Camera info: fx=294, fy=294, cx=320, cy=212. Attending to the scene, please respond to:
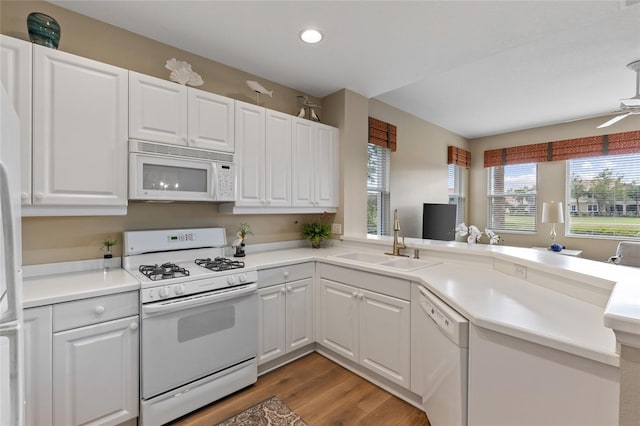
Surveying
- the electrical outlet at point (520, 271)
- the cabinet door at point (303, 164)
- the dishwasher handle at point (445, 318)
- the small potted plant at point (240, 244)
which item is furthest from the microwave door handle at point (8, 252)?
the electrical outlet at point (520, 271)

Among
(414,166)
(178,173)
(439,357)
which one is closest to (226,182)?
(178,173)

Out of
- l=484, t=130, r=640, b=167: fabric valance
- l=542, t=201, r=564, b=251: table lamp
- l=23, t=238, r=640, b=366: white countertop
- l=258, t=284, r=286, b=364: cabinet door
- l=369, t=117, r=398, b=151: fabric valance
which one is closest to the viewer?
l=23, t=238, r=640, b=366: white countertop

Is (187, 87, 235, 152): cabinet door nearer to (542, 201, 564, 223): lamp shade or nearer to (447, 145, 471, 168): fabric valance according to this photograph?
(447, 145, 471, 168): fabric valance

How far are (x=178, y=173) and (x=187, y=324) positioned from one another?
1.06m

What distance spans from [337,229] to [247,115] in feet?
4.94

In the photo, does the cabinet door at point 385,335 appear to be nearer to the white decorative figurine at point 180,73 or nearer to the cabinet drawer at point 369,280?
the cabinet drawer at point 369,280

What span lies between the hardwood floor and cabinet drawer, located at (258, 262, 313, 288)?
74cm

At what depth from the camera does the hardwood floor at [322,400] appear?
1864 millimetres

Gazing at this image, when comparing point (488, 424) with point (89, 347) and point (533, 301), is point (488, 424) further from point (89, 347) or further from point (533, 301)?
point (89, 347)

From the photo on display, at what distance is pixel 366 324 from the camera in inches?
87.7

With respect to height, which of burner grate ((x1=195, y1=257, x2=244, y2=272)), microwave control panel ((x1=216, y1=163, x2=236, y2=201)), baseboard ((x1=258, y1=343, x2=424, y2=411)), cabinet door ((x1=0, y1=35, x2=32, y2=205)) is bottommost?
baseboard ((x1=258, y1=343, x2=424, y2=411))

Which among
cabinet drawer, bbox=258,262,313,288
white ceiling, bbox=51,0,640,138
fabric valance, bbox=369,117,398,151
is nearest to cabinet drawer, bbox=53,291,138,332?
cabinet drawer, bbox=258,262,313,288

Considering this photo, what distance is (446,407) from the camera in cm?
145

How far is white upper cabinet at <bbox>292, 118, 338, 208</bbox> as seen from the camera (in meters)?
2.92
